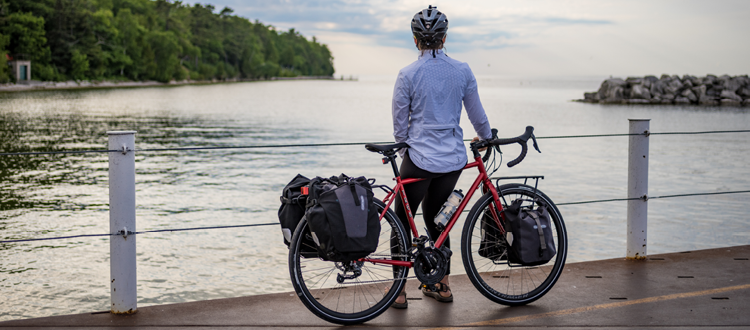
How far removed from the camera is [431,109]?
3559 millimetres

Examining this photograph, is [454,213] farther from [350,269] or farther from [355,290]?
[355,290]

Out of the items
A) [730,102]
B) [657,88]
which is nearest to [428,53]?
[730,102]

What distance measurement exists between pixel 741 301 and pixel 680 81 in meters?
71.3

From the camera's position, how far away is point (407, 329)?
3475 mm

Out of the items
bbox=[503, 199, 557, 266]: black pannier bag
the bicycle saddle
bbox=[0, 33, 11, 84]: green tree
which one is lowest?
bbox=[503, 199, 557, 266]: black pannier bag

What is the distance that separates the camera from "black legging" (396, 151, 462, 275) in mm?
3623

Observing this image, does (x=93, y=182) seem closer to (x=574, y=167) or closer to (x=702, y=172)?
(x=574, y=167)

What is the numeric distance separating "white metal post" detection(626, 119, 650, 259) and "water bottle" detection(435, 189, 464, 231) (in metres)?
1.80

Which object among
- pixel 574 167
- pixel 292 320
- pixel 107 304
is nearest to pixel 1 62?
pixel 574 167

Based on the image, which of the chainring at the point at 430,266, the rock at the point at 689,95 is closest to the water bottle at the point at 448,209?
the chainring at the point at 430,266

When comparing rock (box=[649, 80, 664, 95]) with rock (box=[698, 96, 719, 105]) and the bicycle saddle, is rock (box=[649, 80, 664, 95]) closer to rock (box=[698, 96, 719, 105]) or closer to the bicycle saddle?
rock (box=[698, 96, 719, 105])

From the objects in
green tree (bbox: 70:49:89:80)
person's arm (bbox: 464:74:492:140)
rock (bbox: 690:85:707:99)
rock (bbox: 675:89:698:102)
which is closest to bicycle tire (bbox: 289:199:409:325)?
person's arm (bbox: 464:74:492:140)

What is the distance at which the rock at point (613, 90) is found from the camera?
233ft

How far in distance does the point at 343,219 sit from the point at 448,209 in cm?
71
